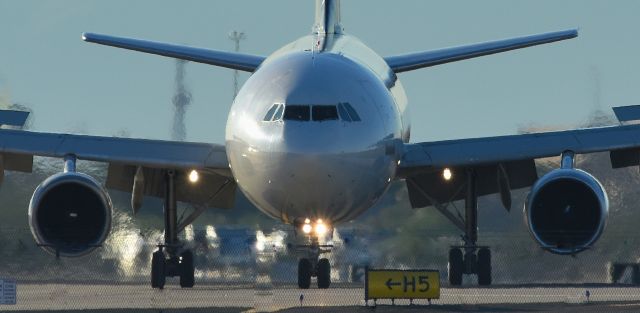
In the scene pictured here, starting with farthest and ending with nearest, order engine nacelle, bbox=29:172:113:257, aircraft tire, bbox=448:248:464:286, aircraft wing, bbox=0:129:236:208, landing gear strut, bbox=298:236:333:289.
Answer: aircraft tire, bbox=448:248:464:286 < aircraft wing, bbox=0:129:236:208 < landing gear strut, bbox=298:236:333:289 < engine nacelle, bbox=29:172:113:257

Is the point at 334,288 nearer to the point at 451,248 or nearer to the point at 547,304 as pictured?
the point at 451,248

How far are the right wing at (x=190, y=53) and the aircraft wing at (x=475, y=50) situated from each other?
108 inches

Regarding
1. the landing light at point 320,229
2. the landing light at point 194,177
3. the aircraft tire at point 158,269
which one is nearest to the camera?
the landing light at point 320,229

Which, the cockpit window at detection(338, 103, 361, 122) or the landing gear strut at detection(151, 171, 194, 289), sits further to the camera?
the landing gear strut at detection(151, 171, 194, 289)

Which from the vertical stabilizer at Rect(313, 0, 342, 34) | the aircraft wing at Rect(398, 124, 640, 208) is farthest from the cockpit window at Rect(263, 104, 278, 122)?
the vertical stabilizer at Rect(313, 0, 342, 34)

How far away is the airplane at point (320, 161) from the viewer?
2433cm

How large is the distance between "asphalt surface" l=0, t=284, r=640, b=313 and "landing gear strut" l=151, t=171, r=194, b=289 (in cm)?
25

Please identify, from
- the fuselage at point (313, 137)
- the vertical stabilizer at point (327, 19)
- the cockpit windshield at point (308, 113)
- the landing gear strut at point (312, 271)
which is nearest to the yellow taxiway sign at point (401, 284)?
the fuselage at point (313, 137)

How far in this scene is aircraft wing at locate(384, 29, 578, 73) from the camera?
1191 inches

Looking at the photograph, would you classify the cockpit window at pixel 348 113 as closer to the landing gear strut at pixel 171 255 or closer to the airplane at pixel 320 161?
the airplane at pixel 320 161

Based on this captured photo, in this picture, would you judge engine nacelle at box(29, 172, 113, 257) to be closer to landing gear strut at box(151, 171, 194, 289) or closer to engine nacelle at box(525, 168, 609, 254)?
landing gear strut at box(151, 171, 194, 289)

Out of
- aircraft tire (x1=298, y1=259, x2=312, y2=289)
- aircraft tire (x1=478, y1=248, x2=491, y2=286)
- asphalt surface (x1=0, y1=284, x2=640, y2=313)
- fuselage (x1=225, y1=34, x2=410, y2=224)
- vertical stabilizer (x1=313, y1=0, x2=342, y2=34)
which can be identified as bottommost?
asphalt surface (x1=0, y1=284, x2=640, y2=313)

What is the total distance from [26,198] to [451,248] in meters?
8.81

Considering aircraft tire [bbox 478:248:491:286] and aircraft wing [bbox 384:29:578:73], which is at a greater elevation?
aircraft wing [bbox 384:29:578:73]
